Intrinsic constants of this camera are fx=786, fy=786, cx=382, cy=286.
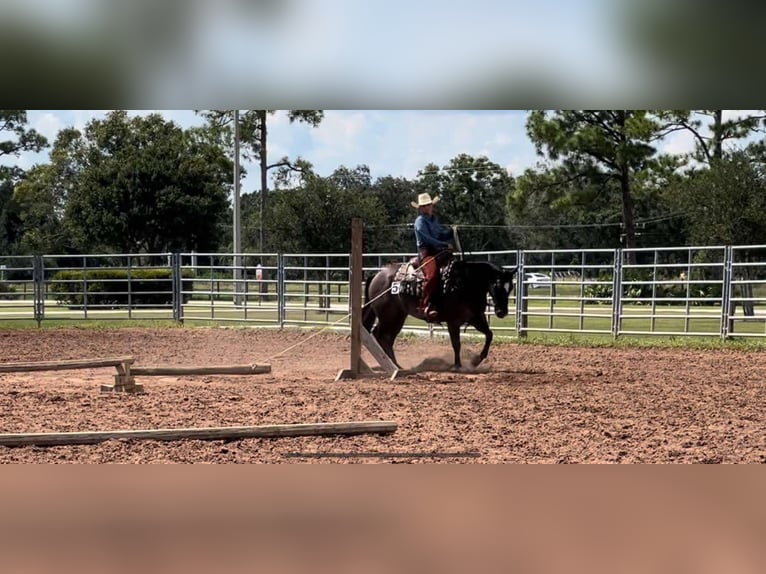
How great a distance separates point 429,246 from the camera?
8.02m

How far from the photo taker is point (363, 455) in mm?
4453

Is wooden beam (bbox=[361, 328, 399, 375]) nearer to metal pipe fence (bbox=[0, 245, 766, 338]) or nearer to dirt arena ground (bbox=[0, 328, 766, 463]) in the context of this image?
dirt arena ground (bbox=[0, 328, 766, 463])

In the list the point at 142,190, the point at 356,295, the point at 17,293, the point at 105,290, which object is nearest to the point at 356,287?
the point at 356,295

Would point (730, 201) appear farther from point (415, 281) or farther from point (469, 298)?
point (415, 281)

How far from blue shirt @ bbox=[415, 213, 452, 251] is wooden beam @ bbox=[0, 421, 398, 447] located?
3297mm

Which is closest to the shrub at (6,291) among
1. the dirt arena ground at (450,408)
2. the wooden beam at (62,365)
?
the dirt arena ground at (450,408)

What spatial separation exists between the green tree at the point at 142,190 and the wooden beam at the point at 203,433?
13.3 metres

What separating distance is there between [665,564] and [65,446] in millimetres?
3429

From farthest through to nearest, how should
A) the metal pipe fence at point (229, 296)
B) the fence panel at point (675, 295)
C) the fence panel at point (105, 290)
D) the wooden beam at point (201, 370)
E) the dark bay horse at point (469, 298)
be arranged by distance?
the fence panel at point (105, 290) < the metal pipe fence at point (229, 296) < the fence panel at point (675, 295) < the dark bay horse at point (469, 298) < the wooden beam at point (201, 370)

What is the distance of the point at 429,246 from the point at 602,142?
51.9 ft

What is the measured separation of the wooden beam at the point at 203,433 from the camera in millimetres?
4551

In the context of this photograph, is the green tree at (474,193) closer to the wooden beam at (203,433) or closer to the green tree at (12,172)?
the green tree at (12,172)
